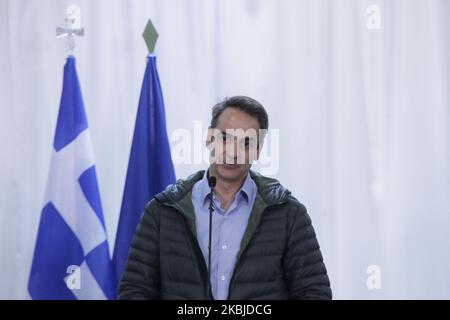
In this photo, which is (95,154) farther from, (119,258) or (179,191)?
(179,191)

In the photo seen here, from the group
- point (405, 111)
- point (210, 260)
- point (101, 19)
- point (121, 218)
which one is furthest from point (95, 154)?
point (405, 111)

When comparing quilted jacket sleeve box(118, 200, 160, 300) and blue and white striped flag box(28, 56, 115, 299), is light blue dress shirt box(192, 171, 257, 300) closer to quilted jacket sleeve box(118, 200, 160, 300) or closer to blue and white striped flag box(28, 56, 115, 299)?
quilted jacket sleeve box(118, 200, 160, 300)

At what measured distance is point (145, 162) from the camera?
2.76 meters

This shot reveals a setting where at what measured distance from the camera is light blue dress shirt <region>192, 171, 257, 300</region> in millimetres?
1957

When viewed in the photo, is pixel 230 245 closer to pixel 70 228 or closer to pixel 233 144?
pixel 233 144

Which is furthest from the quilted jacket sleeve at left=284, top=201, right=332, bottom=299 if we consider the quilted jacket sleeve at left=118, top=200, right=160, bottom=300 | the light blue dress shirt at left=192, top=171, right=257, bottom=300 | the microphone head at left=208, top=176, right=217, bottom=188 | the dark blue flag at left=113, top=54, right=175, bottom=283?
the dark blue flag at left=113, top=54, right=175, bottom=283

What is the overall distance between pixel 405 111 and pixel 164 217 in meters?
1.56

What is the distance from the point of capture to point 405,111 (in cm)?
305

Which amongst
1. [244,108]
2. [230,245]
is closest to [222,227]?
[230,245]

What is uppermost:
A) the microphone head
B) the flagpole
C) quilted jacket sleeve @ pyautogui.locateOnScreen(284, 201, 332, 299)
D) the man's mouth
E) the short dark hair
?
the flagpole

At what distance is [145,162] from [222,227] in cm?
83

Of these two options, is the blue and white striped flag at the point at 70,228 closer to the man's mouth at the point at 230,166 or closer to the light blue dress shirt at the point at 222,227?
the light blue dress shirt at the point at 222,227

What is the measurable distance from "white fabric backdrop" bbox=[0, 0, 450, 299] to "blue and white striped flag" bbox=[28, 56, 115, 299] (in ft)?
0.89
